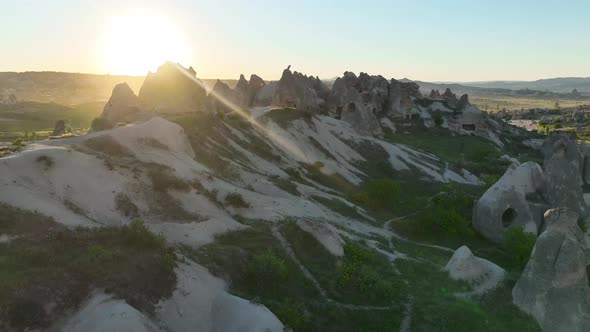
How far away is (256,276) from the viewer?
23141 mm

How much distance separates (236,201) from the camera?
34531 mm

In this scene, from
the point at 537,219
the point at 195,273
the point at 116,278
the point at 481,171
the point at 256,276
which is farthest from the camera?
the point at 481,171

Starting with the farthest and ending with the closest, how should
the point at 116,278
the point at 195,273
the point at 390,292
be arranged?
the point at 390,292 → the point at 195,273 → the point at 116,278

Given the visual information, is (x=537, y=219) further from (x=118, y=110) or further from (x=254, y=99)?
(x=254, y=99)

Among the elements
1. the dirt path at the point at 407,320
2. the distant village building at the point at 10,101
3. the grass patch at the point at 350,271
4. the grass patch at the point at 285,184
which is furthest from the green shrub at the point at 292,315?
the distant village building at the point at 10,101

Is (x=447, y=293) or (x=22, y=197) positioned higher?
(x=22, y=197)

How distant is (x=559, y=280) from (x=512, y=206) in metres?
17.6

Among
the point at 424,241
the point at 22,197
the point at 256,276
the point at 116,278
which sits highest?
the point at 22,197

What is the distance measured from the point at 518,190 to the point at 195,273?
32.4m

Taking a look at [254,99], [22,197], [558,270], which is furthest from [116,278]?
[254,99]

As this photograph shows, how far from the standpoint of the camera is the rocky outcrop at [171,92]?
6019 centimetres

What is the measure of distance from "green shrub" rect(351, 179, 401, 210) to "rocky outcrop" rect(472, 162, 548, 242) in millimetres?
9926

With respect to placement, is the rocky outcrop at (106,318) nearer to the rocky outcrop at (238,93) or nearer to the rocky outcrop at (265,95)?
the rocky outcrop at (238,93)

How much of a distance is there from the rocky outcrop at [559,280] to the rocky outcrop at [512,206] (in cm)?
1510
